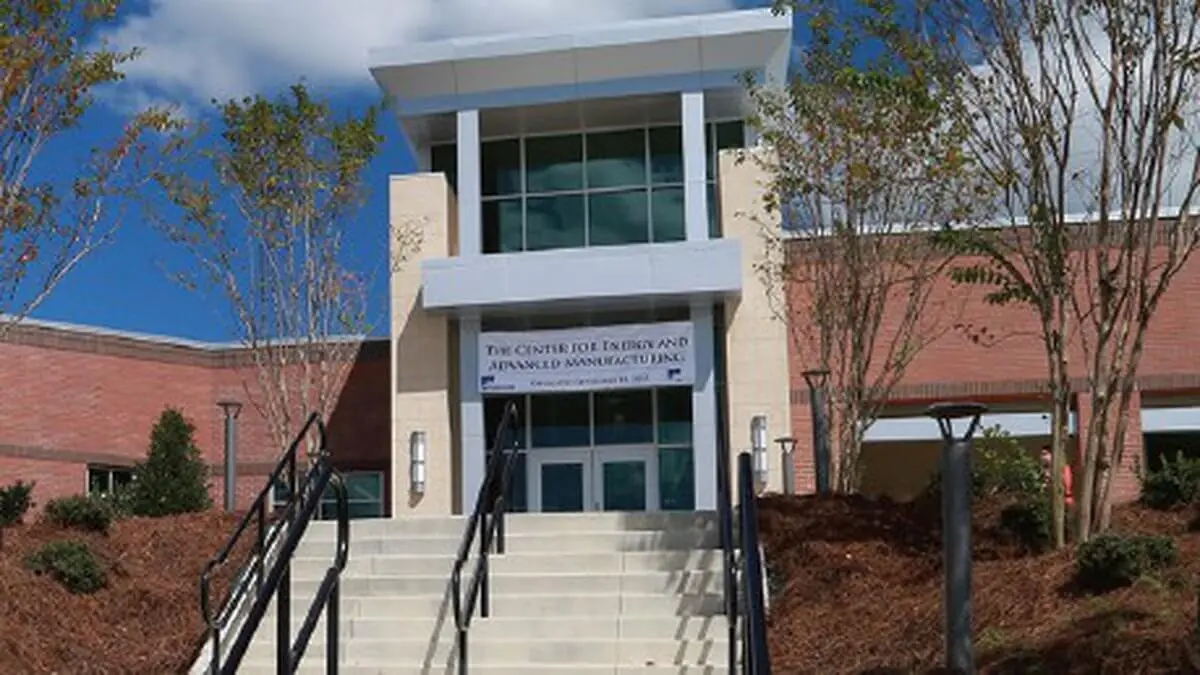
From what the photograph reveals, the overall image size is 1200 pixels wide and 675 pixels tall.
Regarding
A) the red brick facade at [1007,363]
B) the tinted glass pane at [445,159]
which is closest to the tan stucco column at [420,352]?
the tinted glass pane at [445,159]

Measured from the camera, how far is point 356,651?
970 centimetres

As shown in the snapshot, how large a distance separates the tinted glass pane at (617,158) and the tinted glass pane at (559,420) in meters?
3.99

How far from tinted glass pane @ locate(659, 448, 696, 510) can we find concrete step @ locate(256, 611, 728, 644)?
16119 mm

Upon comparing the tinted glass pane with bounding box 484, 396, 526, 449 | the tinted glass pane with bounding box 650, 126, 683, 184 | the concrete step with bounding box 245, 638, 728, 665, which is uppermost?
the tinted glass pane with bounding box 650, 126, 683, 184

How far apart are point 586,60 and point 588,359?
16.9 ft

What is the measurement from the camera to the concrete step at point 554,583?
10203 mm

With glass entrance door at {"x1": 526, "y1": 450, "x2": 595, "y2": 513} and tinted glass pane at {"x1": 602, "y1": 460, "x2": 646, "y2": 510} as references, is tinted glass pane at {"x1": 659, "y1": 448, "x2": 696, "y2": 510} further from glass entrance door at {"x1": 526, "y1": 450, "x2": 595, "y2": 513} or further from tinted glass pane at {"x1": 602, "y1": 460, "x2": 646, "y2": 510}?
glass entrance door at {"x1": 526, "y1": 450, "x2": 595, "y2": 513}

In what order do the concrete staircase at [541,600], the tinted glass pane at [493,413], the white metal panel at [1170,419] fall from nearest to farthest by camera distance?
the concrete staircase at [541,600], the tinted glass pane at [493,413], the white metal panel at [1170,419]

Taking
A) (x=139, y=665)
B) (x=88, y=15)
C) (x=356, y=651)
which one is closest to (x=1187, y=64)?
(x=356, y=651)

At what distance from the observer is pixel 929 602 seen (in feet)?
30.9

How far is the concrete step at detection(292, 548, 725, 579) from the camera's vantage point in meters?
10.5

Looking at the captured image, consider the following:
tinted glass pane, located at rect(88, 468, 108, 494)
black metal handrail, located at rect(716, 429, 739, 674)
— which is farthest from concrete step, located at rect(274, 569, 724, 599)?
tinted glass pane, located at rect(88, 468, 108, 494)

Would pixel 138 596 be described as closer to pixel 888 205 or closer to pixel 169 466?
pixel 888 205

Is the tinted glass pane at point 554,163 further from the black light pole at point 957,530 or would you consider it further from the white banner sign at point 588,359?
the black light pole at point 957,530
